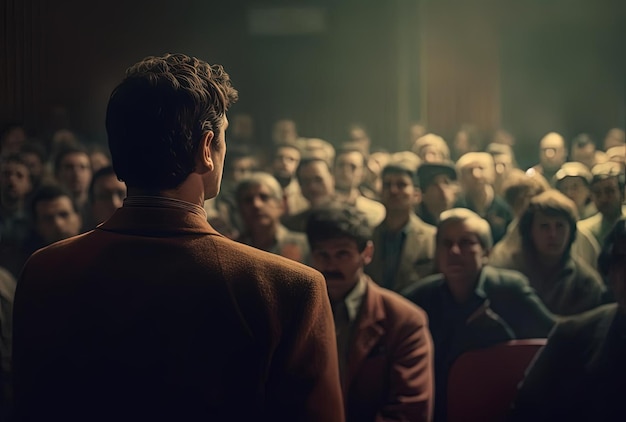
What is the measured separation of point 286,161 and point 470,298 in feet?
4.02

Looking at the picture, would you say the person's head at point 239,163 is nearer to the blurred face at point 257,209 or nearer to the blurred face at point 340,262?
the blurred face at point 257,209

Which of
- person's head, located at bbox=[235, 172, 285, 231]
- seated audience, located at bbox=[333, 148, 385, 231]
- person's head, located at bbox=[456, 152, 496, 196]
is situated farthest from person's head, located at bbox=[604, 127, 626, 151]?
person's head, located at bbox=[235, 172, 285, 231]

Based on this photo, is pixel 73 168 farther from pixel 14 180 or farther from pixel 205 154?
pixel 205 154

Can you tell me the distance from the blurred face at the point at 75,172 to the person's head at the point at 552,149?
2.47 meters

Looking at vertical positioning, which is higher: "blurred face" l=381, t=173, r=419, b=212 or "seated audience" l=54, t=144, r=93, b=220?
"seated audience" l=54, t=144, r=93, b=220

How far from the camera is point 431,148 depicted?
4594 mm

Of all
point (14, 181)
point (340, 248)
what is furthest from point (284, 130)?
point (14, 181)

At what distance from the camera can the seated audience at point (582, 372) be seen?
4180 millimetres

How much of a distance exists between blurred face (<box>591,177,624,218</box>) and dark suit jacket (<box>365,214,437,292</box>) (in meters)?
0.89

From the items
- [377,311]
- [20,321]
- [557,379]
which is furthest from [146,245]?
[557,379]

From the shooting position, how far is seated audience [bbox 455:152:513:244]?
14.8 ft

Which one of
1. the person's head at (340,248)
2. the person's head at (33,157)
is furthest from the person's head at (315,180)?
the person's head at (33,157)

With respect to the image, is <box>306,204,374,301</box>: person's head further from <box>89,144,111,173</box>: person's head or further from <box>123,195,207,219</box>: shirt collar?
<box>123,195,207,219</box>: shirt collar

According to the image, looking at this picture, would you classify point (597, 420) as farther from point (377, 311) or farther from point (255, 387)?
point (255, 387)
